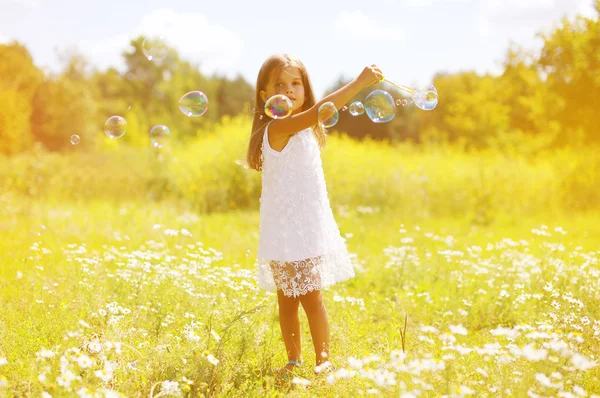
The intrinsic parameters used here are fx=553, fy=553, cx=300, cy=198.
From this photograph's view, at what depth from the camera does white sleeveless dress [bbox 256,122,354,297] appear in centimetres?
332

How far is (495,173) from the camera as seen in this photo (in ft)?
38.9

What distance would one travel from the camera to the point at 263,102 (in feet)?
11.6

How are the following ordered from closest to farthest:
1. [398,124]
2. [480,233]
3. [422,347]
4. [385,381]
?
[385,381] → [422,347] → [480,233] → [398,124]

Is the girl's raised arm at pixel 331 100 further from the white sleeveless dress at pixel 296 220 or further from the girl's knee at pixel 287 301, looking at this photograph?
the girl's knee at pixel 287 301

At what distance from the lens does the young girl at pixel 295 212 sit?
332 centimetres

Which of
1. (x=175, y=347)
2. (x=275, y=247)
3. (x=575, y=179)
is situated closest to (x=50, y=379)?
(x=175, y=347)

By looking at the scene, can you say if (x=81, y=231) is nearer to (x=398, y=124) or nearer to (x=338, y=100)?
(x=338, y=100)

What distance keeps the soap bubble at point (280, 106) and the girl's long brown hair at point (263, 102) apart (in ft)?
0.76

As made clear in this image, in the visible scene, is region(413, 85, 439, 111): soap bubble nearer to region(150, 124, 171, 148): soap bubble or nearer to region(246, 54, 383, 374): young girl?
region(246, 54, 383, 374): young girl

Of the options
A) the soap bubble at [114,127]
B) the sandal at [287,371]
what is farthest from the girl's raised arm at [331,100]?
the soap bubble at [114,127]

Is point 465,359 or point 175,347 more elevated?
point 175,347

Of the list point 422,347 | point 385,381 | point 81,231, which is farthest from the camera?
point 81,231

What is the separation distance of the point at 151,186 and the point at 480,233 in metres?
7.28

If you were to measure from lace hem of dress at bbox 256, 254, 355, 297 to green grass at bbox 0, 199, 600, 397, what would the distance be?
0.94ft
